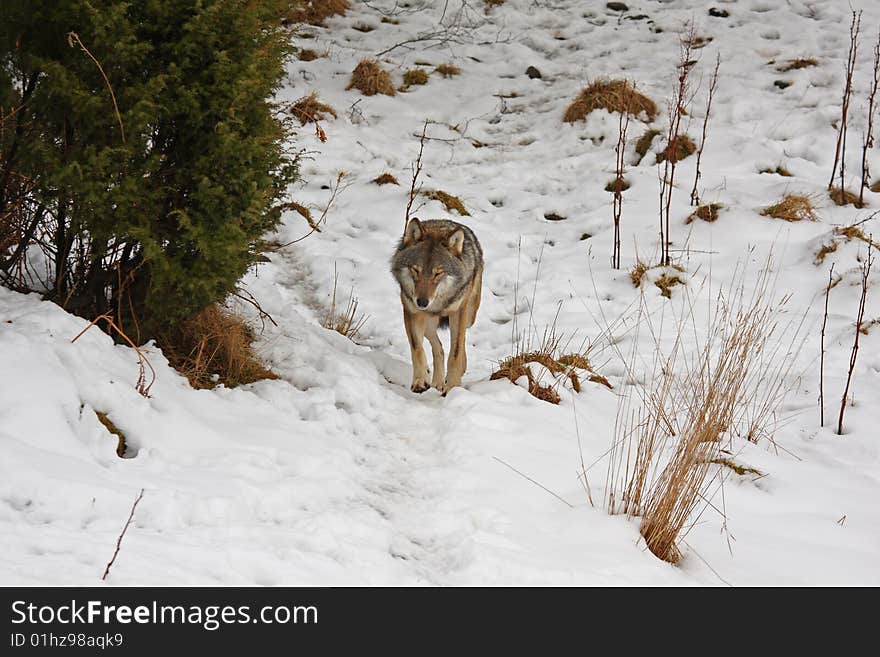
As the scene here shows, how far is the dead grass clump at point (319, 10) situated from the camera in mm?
15586

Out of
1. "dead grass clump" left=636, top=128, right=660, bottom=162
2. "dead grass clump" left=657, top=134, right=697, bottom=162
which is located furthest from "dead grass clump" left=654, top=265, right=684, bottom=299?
"dead grass clump" left=636, top=128, right=660, bottom=162

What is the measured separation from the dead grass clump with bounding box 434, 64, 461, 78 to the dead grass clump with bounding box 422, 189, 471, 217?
4650 mm

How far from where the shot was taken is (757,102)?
12648 mm

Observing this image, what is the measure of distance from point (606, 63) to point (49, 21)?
11686 millimetres

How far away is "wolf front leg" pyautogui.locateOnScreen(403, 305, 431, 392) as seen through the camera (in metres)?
6.99

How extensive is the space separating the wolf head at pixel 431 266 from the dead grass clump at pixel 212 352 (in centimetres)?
163

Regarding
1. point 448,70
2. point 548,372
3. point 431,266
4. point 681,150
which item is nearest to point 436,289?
point 431,266

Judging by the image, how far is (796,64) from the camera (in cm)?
1347

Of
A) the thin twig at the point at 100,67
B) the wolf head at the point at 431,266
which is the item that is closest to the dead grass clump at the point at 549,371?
the wolf head at the point at 431,266

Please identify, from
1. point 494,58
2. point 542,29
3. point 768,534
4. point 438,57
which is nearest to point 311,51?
point 438,57

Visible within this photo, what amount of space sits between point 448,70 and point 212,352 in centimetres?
1066

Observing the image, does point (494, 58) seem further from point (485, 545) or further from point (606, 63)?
point (485, 545)
